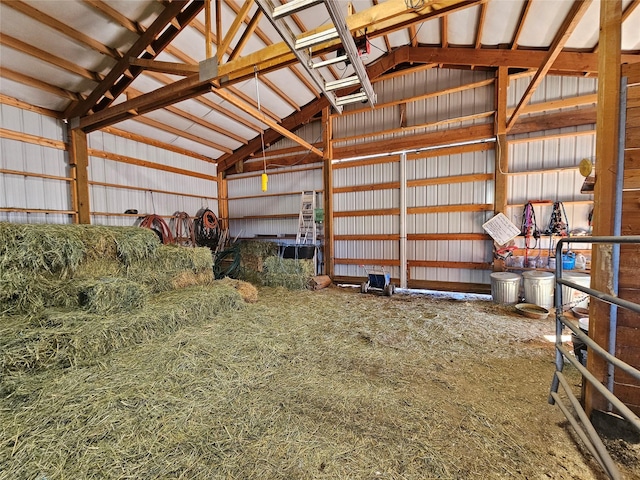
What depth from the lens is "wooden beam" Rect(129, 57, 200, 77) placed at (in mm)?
3844

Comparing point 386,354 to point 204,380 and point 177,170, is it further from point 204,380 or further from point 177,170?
point 177,170

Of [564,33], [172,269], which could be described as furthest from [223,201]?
[564,33]

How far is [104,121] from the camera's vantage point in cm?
505

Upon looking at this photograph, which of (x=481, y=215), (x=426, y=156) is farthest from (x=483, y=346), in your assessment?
(x=426, y=156)

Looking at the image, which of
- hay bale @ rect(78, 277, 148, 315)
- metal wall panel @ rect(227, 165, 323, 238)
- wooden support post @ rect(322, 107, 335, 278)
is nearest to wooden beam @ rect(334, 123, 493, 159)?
wooden support post @ rect(322, 107, 335, 278)

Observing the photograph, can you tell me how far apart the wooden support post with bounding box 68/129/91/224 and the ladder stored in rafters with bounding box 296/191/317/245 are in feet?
15.4

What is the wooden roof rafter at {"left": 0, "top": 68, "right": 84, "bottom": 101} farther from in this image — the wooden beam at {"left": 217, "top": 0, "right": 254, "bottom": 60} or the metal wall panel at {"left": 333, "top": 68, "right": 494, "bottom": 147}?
the metal wall panel at {"left": 333, "top": 68, "right": 494, "bottom": 147}

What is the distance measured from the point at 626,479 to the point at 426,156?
18.7 ft

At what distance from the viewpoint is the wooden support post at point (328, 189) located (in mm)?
7016

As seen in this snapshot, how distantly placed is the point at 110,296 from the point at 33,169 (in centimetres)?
423

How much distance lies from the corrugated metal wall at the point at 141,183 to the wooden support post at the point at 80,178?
13.2 inches

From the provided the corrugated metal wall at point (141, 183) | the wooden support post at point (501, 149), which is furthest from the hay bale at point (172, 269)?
the wooden support post at point (501, 149)

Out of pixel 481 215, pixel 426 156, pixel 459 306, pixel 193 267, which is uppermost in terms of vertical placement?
pixel 426 156

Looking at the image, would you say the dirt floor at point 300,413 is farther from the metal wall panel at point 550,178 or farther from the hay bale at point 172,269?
the metal wall panel at point 550,178
